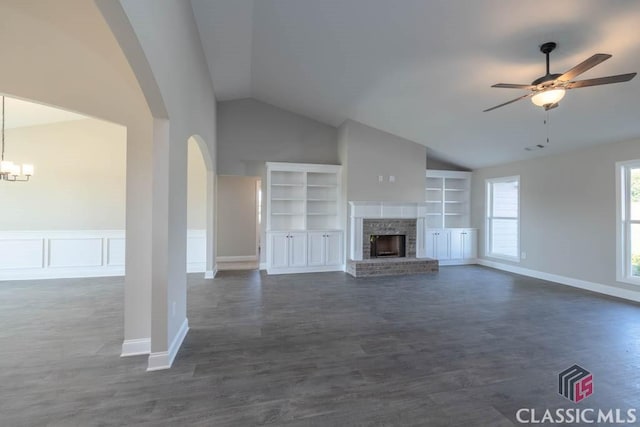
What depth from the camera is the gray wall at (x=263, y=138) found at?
265 inches

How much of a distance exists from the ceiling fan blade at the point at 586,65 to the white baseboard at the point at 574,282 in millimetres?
4119

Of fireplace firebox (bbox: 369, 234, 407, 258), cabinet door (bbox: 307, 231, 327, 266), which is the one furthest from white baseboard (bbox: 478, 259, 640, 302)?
cabinet door (bbox: 307, 231, 327, 266)

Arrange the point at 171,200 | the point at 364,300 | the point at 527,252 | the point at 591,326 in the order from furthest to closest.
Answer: the point at 527,252
the point at 364,300
the point at 591,326
the point at 171,200

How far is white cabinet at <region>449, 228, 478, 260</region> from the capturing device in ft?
24.7

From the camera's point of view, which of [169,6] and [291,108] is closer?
[169,6]

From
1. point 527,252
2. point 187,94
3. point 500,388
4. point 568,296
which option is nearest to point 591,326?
point 568,296

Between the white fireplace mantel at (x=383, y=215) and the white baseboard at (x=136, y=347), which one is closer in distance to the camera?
the white baseboard at (x=136, y=347)

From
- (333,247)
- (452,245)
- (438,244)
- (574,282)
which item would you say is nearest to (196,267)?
(333,247)

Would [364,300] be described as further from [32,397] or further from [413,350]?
[32,397]

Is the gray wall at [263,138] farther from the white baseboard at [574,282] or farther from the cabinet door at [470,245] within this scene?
the white baseboard at [574,282]

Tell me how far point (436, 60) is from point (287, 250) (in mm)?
4489

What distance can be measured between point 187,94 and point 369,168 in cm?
432

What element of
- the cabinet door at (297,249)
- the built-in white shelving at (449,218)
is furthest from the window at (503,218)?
the cabinet door at (297,249)

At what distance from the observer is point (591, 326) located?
11.5 ft
